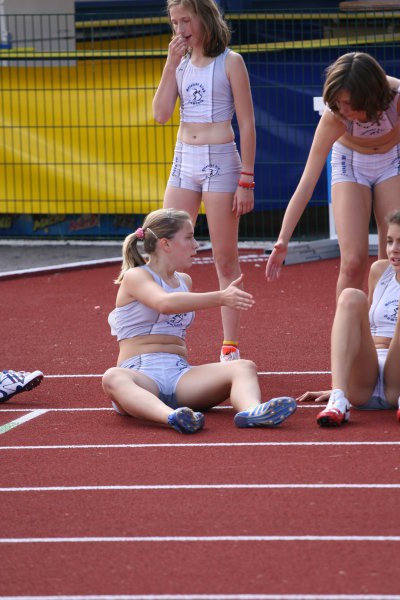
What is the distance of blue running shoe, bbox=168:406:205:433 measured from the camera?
5229mm

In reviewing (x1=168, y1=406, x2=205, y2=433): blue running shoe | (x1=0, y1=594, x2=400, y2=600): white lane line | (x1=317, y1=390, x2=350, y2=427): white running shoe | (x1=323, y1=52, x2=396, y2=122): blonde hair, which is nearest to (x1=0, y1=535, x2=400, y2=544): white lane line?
(x1=0, y1=594, x2=400, y2=600): white lane line

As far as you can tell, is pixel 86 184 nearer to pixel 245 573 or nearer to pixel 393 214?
pixel 393 214

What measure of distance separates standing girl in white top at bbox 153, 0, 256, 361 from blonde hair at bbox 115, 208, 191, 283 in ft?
2.60

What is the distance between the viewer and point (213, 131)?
21.6ft

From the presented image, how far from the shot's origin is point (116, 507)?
434cm

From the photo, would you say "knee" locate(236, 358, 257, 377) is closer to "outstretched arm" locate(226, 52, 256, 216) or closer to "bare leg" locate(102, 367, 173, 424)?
"bare leg" locate(102, 367, 173, 424)

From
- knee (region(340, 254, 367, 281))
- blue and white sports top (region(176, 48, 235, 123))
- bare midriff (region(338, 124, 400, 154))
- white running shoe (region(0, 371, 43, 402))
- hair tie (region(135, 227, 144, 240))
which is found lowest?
white running shoe (region(0, 371, 43, 402))

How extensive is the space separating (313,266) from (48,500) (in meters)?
6.98

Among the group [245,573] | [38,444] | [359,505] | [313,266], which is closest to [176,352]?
[38,444]

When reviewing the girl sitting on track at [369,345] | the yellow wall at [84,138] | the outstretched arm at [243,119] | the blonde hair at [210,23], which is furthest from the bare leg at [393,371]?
the yellow wall at [84,138]

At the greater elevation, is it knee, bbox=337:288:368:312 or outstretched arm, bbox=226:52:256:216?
outstretched arm, bbox=226:52:256:216

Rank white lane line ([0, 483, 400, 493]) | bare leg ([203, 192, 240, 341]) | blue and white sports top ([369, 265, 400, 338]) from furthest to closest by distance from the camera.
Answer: bare leg ([203, 192, 240, 341]), blue and white sports top ([369, 265, 400, 338]), white lane line ([0, 483, 400, 493])

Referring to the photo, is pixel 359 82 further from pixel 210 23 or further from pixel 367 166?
pixel 210 23

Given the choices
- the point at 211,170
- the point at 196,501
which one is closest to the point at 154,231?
the point at 211,170
